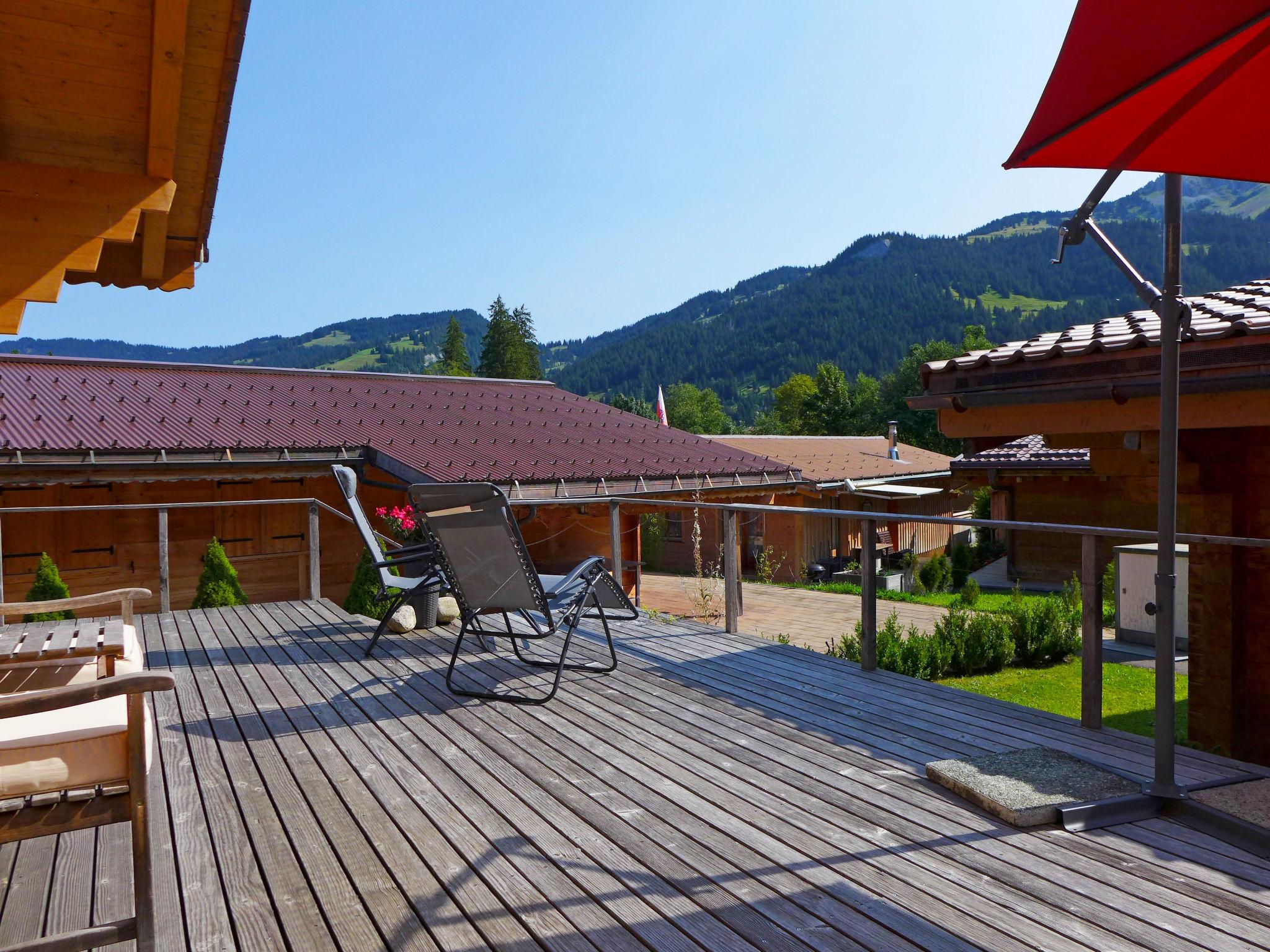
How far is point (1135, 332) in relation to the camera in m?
4.17

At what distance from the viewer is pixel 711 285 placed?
517 feet

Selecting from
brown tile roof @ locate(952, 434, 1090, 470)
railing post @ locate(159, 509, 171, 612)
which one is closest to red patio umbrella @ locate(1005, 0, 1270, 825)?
railing post @ locate(159, 509, 171, 612)

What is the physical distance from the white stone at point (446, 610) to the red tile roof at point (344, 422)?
7.12 m

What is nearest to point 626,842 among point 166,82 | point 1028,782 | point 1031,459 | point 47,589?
point 1028,782


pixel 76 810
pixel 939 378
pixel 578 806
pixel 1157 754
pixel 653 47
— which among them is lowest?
pixel 578 806

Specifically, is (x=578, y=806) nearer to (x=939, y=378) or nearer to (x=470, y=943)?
(x=470, y=943)

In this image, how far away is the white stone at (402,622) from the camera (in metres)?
5.43

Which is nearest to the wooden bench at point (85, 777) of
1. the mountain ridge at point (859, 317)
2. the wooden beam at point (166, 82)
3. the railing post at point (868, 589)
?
the wooden beam at point (166, 82)

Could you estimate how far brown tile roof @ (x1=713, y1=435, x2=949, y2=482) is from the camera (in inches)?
971

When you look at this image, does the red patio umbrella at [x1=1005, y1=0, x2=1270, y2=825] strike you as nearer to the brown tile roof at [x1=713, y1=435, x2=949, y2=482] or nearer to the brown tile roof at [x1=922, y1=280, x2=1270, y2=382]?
the brown tile roof at [x1=922, y1=280, x2=1270, y2=382]

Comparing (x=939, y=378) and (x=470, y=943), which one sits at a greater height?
(x=939, y=378)

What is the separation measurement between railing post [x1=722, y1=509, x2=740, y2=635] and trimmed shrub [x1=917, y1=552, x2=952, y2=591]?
13221mm

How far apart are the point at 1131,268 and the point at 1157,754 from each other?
1440 mm

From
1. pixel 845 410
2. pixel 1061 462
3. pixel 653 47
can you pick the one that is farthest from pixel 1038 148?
pixel 845 410
